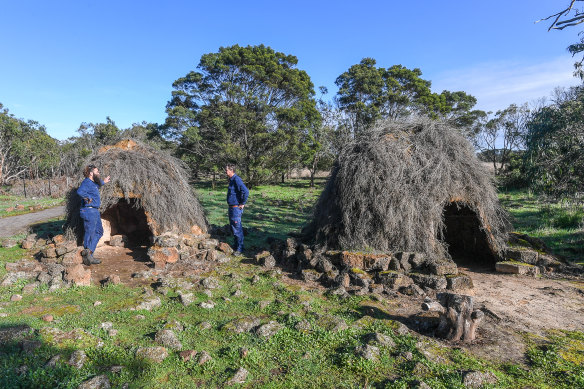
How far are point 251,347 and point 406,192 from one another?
445 centimetres

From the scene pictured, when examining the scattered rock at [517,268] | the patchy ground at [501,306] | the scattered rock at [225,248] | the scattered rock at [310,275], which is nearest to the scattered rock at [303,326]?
the patchy ground at [501,306]

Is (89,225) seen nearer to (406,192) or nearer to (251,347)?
(251,347)

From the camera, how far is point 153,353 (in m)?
3.63

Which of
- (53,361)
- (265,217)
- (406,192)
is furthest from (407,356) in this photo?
(265,217)

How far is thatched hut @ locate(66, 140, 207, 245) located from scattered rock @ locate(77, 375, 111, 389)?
5.21 m

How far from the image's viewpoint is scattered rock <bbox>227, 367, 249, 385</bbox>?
→ 3248 mm

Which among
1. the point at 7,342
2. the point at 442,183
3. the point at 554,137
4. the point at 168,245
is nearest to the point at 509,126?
the point at 554,137

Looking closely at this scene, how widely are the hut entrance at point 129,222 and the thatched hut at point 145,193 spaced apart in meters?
0.03

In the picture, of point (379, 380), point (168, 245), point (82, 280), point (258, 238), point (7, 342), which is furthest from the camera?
point (258, 238)

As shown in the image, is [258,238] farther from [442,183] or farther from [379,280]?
[442,183]

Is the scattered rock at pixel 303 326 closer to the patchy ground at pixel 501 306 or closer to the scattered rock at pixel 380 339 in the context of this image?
the scattered rock at pixel 380 339

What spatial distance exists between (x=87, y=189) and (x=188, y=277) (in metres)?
2.91

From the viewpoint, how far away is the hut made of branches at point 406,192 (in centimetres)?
695

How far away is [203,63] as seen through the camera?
2539 cm
